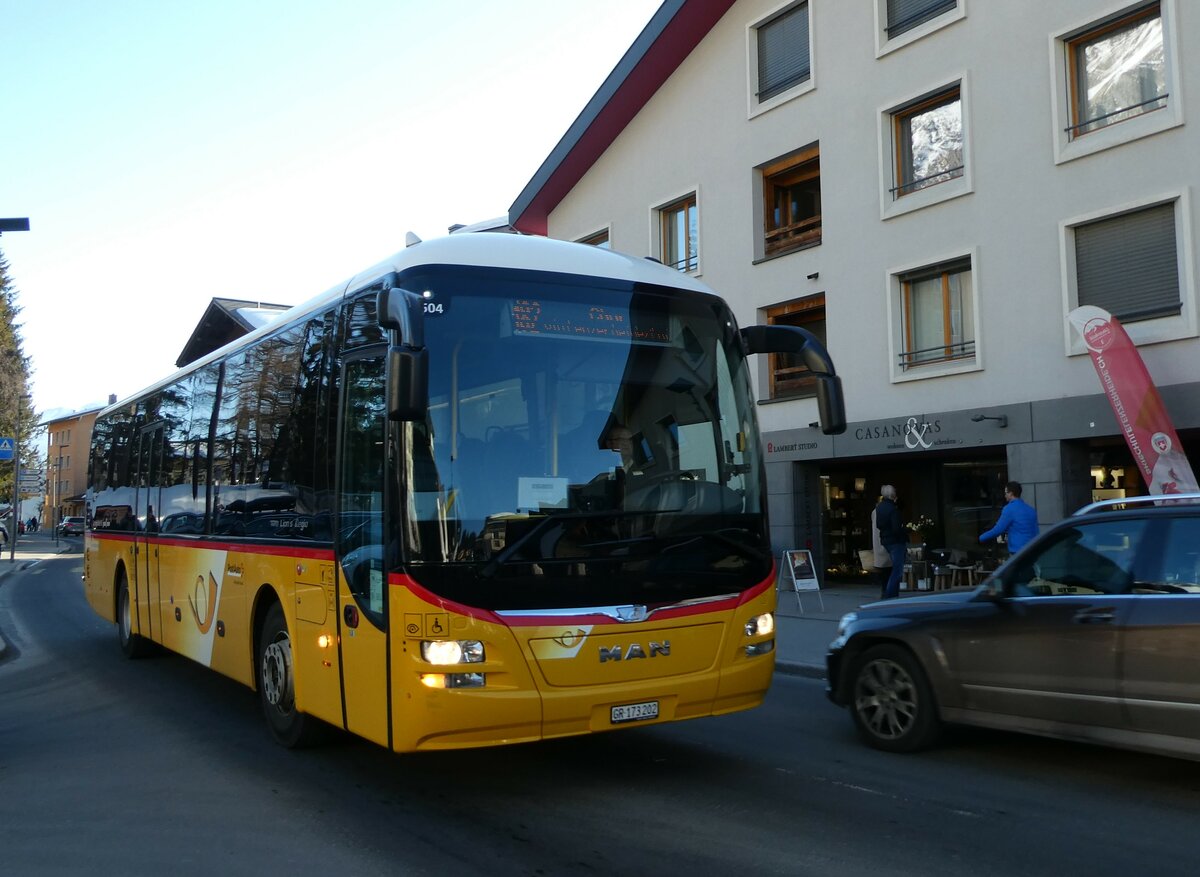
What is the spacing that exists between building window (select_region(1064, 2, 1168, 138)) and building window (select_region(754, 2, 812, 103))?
551cm

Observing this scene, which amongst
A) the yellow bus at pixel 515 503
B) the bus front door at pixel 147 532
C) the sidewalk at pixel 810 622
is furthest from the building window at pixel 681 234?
the yellow bus at pixel 515 503

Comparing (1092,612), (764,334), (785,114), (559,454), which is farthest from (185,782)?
(785,114)

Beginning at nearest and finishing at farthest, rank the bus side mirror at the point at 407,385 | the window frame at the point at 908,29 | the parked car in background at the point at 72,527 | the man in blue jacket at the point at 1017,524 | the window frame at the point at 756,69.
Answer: the bus side mirror at the point at 407,385 → the man in blue jacket at the point at 1017,524 → the window frame at the point at 908,29 → the window frame at the point at 756,69 → the parked car in background at the point at 72,527

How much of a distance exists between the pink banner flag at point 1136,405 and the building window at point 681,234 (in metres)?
9.98

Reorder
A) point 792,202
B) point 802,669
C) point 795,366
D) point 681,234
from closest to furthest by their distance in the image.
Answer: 1. point 802,669
2. point 795,366
3. point 792,202
4. point 681,234

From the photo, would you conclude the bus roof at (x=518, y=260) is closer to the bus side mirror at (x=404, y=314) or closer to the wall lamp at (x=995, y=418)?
the bus side mirror at (x=404, y=314)

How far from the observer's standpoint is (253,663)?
24.8ft

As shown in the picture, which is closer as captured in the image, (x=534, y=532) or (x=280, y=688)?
(x=534, y=532)

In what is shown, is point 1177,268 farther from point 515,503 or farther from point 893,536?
point 515,503

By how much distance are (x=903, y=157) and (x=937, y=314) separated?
2.89 metres

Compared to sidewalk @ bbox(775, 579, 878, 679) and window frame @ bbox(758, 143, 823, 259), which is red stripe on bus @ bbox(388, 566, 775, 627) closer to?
sidewalk @ bbox(775, 579, 878, 679)

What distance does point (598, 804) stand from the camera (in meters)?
5.86

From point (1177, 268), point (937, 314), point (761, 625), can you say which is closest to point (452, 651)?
point (761, 625)

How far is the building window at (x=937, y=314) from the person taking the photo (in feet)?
58.1
